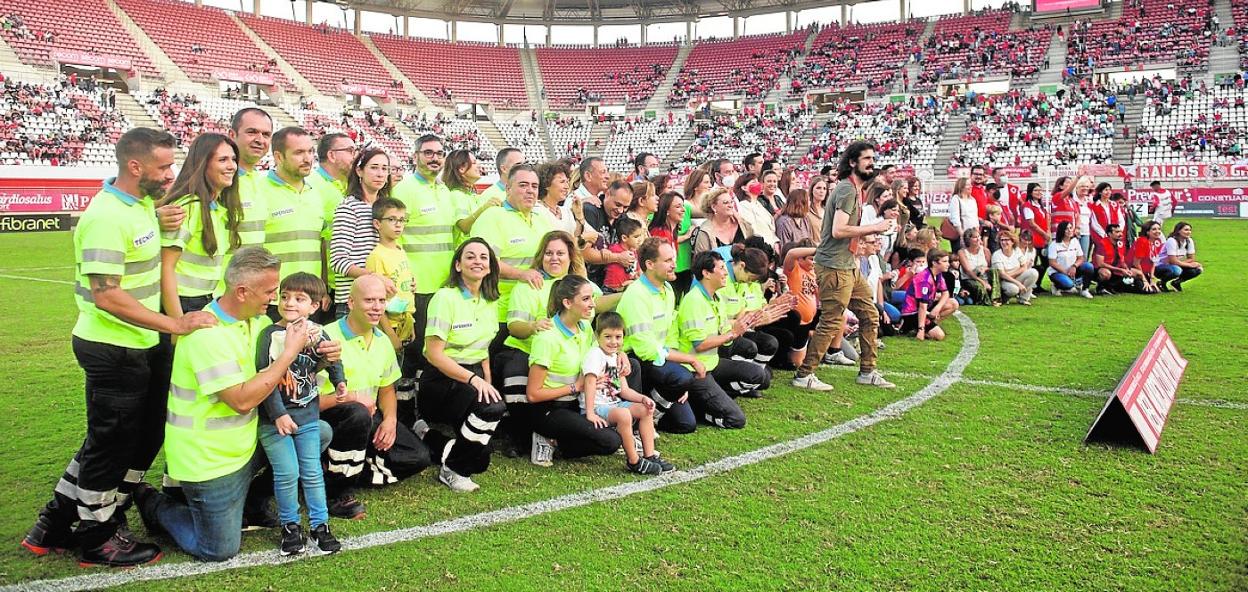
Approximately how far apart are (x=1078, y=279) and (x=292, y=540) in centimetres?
1200

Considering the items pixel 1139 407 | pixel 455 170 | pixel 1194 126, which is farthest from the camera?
pixel 1194 126

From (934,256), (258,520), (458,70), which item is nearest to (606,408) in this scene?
(258,520)

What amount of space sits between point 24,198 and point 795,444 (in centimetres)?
2616

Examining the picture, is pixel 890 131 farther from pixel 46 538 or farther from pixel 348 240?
pixel 46 538

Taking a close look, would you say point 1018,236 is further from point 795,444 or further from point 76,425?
point 76,425

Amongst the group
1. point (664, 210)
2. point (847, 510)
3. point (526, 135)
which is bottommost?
point (847, 510)

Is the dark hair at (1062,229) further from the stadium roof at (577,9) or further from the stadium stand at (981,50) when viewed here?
the stadium roof at (577,9)

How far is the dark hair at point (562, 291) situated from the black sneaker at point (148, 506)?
7.50 ft

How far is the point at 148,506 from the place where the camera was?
393cm

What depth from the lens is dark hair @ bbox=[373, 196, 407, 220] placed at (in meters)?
4.97

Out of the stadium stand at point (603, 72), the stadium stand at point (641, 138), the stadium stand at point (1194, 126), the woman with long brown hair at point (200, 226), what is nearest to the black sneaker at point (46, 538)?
the woman with long brown hair at point (200, 226)

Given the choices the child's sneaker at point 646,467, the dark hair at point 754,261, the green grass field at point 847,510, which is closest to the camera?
the green grass field at point 847,510

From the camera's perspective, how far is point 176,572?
11.5 ft

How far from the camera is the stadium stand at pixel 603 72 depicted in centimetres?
5772
